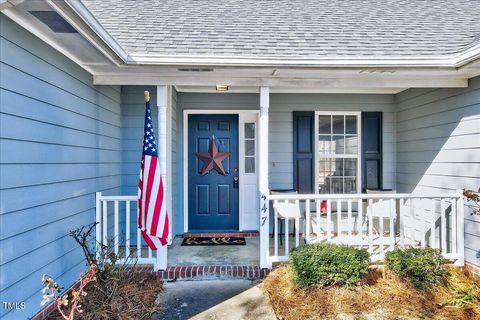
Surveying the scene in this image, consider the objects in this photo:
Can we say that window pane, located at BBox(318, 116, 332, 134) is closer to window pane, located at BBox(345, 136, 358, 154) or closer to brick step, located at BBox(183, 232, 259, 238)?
window pane, located at BBox(345, 136, 358, 154)

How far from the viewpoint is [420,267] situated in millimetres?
3270

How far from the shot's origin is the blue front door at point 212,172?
5363 millimetres

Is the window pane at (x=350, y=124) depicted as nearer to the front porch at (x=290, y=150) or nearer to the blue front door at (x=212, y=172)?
the front porch at (x=290, y=150)

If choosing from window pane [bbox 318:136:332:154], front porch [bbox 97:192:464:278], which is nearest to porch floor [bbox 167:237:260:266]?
front porch [bbox 97:192:464:278]

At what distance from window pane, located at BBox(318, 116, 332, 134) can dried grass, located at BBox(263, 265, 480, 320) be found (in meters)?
2.54

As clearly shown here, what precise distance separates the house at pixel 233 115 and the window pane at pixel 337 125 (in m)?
0.02

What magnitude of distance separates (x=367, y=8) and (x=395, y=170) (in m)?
2.75

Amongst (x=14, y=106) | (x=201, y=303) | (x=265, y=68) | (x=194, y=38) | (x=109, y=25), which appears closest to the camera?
(x=14, y=106)

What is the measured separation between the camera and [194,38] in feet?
12.6

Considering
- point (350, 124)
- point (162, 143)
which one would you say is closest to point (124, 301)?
point (162, 143)

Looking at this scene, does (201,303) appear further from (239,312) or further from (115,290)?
(115,290)

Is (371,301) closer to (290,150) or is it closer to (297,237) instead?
(297,237)

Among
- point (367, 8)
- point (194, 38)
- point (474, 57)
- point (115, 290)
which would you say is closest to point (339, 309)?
point (115, 290)

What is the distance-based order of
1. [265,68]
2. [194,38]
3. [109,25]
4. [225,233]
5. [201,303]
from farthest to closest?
[225,233] → [109,25] → [194,38] → [265,68] → [201,303]
